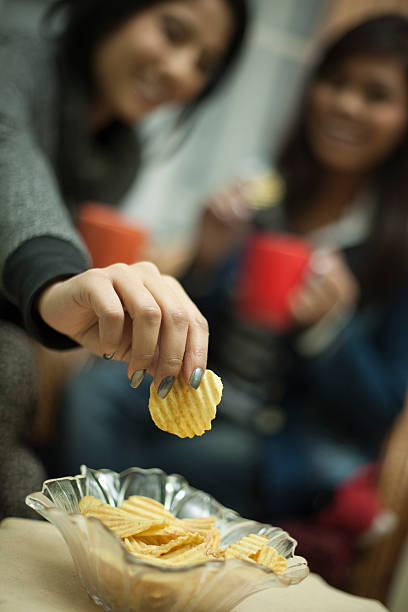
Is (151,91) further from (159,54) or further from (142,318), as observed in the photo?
(142,318)

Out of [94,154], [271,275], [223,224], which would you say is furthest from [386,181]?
[94,154]

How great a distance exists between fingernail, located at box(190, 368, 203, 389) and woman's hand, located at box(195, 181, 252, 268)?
78cm

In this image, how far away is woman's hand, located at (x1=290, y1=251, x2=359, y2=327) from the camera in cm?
102

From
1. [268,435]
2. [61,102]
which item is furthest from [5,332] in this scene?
[268,435]

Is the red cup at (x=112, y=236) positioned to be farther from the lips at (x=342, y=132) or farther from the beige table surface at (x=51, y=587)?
the lips at (x=342, y=132)

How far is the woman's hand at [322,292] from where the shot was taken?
40.0 inches

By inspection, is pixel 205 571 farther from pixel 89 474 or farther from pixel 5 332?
pixel 5 332

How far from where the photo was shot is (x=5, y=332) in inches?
21.0

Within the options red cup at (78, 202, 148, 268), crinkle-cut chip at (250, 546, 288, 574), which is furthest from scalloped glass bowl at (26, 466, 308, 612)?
red cup at (78, 202, 148, 268)

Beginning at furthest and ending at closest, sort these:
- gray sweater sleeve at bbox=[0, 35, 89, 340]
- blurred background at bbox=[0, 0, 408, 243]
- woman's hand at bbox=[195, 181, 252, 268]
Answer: blurred background at bbox=[0, 0, 408, 243] < woman's hand at bbox=[195, 181, 252, 268] < gray sweater sleeve at bbox=[0, 35, 89, 340]

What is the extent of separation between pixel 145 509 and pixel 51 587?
8 cm

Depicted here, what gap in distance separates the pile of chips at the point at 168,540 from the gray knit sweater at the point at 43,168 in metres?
0.17

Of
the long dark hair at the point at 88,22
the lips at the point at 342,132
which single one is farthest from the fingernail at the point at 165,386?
the lips at the point at 342,132

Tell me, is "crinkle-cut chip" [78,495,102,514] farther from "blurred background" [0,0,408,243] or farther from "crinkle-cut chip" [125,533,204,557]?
"blurred background" [0,0,408,243]
